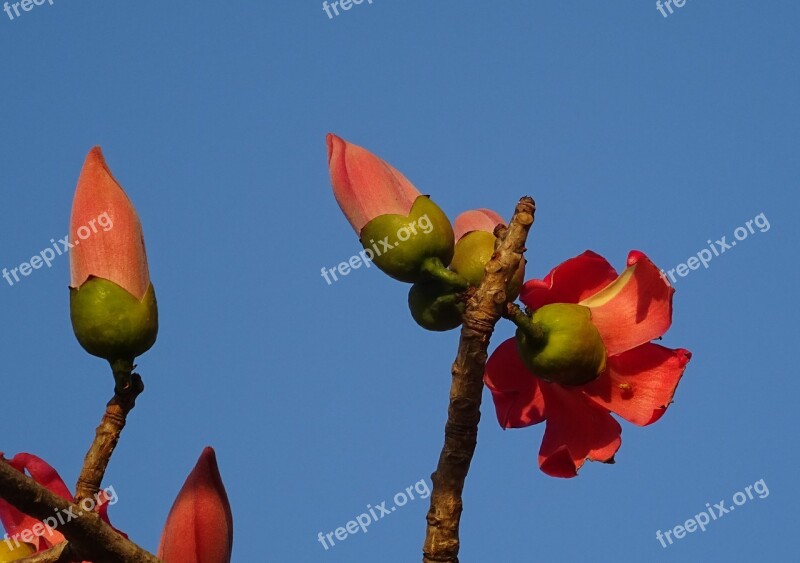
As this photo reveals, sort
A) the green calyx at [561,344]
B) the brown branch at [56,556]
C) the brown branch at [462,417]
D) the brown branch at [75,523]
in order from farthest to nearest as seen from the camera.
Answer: the green calyx at [561,344] → the brown branch at [462,417] → the brown branch at [56,556] → the brown branch at [75,523]

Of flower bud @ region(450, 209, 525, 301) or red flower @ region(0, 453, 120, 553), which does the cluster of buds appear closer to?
flower bud @ region(450, 209, 525, 301)

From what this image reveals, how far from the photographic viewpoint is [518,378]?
6.28 feet

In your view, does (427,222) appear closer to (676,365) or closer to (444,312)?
(444,312)

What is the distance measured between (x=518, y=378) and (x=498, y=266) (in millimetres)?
364

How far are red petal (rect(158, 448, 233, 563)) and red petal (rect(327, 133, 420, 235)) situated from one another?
489mm

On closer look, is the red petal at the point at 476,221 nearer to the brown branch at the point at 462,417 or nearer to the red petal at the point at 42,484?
the brown branch at the point at 462,417

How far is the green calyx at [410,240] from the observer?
175cm

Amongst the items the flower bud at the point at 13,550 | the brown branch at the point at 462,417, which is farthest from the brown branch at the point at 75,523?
the brown branch at the point at 462,417

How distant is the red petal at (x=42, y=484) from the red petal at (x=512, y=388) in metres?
0.76

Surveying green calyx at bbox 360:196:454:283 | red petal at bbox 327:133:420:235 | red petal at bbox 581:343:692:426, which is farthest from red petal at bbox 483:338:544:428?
red petal at bbox 327:133:420:235

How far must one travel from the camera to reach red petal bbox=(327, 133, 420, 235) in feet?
5.91

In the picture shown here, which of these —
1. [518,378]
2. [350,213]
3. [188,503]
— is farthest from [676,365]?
[188,503]

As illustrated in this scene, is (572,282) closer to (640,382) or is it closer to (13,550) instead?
(640,382)

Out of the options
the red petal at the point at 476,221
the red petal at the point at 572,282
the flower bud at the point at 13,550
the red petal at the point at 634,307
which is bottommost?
the flower bud at the point at 13,550
